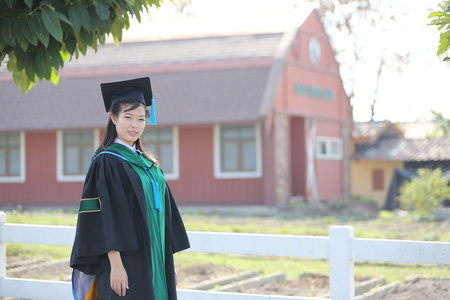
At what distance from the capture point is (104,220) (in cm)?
413

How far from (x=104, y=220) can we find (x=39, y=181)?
20.0 meters

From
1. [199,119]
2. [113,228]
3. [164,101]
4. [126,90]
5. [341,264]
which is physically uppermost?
[164,101]

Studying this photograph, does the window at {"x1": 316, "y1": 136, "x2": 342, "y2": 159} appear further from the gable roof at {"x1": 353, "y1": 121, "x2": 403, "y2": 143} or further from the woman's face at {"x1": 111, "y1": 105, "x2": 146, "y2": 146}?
the woman's face at {"x1": 111, "y1": 105, "x2": 146, "y2": 146}

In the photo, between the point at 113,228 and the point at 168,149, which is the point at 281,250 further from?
the point at 168,149

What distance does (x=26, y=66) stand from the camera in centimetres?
546

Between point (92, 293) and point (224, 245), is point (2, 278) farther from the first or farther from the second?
point (92, 293)

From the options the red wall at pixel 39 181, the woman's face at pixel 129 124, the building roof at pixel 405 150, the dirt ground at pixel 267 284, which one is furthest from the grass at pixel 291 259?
the building roof at pixel 405 150

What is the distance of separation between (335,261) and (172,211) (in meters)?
1.53

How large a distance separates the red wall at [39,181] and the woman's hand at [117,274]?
63.8 feet

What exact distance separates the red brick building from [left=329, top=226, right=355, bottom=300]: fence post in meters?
15.0

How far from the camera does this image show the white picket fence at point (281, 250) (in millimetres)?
5402

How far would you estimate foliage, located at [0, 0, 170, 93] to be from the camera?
16.3 feet

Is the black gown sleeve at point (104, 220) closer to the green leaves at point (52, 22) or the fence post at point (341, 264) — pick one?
the green leaves at point (52, 22)

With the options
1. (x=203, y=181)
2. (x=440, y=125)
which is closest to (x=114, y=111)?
(x=203, y=181)
